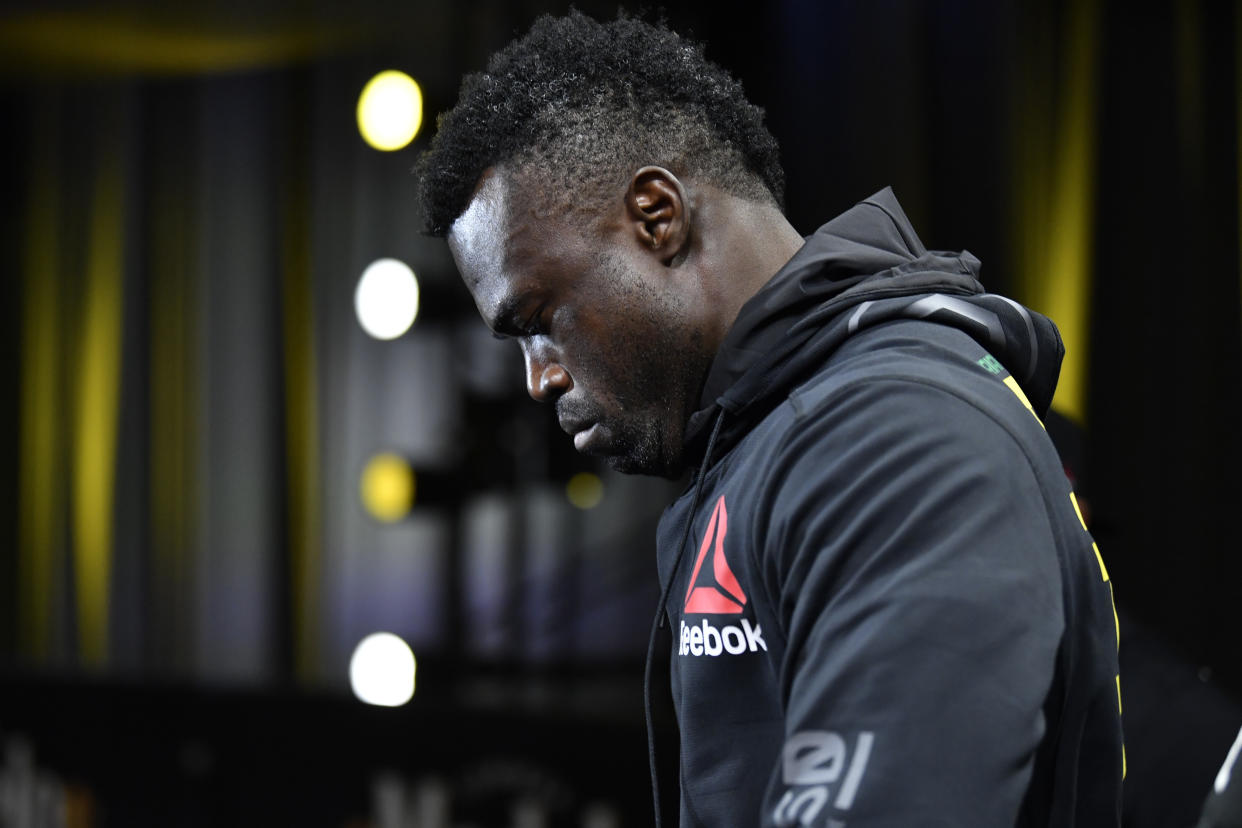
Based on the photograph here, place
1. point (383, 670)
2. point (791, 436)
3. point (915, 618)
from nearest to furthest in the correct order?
point (915, 618), point (791, 436), point (383, 670)

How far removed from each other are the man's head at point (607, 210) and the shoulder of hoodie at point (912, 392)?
15cm

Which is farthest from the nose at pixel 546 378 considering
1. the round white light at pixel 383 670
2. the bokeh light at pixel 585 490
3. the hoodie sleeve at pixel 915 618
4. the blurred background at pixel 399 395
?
the round white light at pixel 383 670

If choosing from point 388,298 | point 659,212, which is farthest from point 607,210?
point 388,298

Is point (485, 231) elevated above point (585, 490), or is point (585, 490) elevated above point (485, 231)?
point (485, 231)

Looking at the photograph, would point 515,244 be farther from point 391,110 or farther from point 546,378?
point 391,110

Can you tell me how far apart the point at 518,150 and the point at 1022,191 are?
1459 millimetres

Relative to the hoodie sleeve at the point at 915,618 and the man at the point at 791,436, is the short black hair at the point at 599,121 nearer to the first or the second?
the man at the point at 791,436

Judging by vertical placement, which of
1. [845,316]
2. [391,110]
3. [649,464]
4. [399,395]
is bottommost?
[399,395]

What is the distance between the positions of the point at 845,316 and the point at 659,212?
0.55 ft

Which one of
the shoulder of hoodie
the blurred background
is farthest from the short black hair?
the blurred background

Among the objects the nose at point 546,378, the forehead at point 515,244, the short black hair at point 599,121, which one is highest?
the short black hair at point 599,121

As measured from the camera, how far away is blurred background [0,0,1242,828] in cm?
199

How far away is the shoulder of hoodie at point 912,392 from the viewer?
2.06 feet

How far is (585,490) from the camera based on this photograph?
270 centimetres
